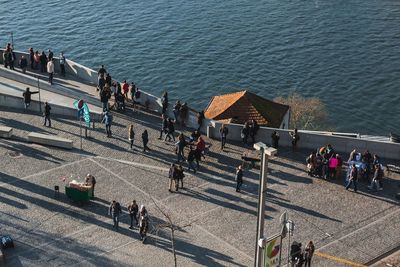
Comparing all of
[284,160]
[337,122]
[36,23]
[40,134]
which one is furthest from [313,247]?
[36,23]

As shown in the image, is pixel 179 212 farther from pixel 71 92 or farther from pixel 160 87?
pixel 160 87

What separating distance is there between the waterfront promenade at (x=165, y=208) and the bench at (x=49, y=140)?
32 cm

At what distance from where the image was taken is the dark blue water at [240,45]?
5681 centimetres

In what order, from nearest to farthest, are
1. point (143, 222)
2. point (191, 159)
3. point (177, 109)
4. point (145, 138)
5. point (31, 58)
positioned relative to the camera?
point (143, 222) → point (191, 159) → point (145, 138) → point (177, 109) → point (31, 58)

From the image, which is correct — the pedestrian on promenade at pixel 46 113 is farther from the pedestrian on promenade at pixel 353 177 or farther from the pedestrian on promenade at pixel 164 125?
the pedestrian on promenade at pixel 353 177

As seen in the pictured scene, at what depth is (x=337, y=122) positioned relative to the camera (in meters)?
53.2

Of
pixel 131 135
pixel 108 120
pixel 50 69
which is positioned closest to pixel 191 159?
pixel 131 135

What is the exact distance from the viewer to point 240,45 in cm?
6469

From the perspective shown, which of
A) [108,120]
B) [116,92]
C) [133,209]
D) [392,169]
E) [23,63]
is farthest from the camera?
[23,63]

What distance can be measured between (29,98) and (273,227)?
15.7 m

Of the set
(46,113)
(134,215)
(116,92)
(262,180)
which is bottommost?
(134,215)

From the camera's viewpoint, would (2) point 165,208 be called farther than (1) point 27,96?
No

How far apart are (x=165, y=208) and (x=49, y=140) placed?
25.3 feet

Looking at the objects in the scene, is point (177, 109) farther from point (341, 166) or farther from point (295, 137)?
point (341, 166)
